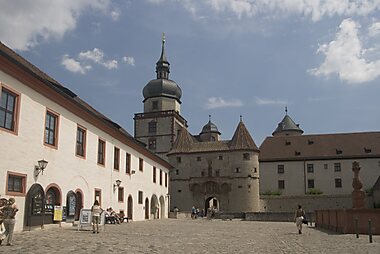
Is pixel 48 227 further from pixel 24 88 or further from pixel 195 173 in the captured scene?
pixel 195 173

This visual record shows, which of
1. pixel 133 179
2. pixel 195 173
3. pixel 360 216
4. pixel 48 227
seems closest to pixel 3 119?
pixel 48 227

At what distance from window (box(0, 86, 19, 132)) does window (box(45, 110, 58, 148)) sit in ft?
9.72

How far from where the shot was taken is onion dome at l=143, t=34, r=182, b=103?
81625 mm

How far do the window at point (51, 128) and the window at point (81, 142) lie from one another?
3006mm

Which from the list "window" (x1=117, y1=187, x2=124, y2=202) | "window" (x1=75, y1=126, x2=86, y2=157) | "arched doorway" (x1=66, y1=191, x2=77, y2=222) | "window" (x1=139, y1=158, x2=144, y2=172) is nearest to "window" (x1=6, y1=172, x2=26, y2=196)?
"arched doorway" (x1=66, y1=191, x2=77, y2=222)

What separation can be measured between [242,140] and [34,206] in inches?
1997

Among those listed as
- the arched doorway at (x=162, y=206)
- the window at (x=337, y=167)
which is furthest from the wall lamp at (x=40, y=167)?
the window at (x=337, y=167)

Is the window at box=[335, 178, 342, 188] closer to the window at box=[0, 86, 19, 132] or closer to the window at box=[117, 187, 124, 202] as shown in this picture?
the window at box=[117, 187, 124, 202]

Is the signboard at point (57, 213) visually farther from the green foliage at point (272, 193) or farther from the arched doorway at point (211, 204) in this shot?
the green foliage at point (272, 193)

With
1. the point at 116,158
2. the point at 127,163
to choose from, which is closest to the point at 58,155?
the point at 116,158

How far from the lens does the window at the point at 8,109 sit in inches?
727

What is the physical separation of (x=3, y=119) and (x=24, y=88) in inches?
87.6

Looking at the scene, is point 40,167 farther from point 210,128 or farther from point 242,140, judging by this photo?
point 210,128

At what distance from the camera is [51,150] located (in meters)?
22.4
